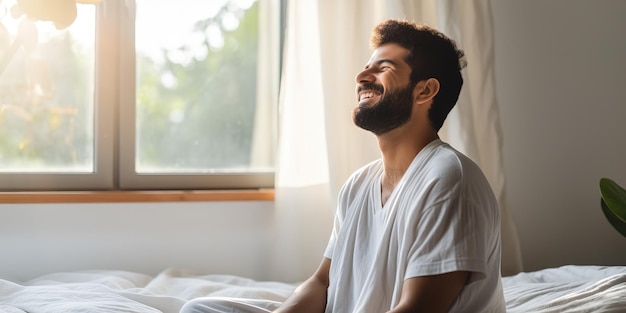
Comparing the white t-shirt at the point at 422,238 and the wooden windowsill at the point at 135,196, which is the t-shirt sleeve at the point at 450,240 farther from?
the wooden windowsill at the point at 135,196

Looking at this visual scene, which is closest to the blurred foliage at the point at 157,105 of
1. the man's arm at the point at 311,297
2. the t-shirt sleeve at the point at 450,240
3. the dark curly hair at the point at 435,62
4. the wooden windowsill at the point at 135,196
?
the wooden windowsill at the point at 135,196

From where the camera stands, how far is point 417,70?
5.33ft

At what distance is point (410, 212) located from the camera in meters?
1.46

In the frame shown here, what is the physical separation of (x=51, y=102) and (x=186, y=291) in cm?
92

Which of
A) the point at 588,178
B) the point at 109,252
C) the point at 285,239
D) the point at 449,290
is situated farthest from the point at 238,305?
the point at 588,178

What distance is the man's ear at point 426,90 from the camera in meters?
1.62

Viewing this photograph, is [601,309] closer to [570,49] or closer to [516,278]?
[516,278]

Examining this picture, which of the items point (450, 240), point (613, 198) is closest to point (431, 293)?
point (450, 240)

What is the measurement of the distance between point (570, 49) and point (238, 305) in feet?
6.14

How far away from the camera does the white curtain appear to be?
253 cm

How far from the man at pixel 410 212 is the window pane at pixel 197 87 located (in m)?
1.08

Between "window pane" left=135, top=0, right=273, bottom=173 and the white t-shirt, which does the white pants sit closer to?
the white t-shirt

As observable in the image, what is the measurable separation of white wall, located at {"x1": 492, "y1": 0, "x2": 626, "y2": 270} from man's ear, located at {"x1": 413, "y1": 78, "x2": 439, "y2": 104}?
1.29 m

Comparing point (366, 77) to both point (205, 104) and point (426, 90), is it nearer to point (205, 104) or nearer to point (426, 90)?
point (426, 90)
